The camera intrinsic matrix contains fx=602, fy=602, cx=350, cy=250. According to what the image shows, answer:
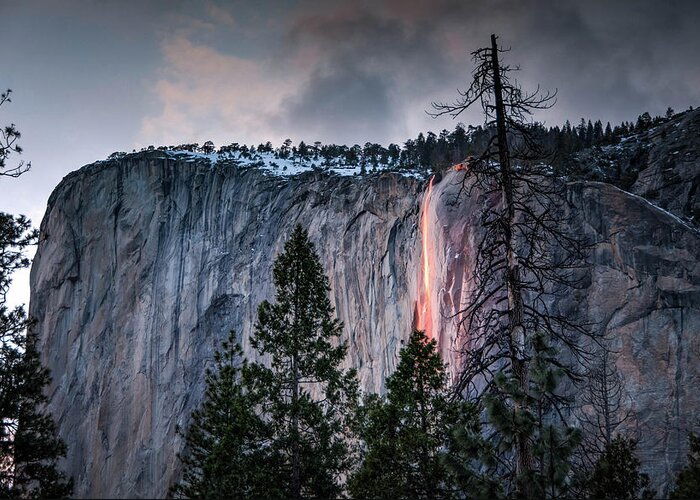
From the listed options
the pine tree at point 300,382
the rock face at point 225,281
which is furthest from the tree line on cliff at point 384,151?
the pine tree at point 300,382

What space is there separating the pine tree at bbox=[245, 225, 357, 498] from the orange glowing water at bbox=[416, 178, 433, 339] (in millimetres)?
20884

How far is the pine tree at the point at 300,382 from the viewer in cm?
1586

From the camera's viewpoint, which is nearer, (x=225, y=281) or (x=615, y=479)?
(x=615, y=479)

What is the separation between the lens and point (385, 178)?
52281 millimetres

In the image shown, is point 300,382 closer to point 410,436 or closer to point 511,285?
point 410,436

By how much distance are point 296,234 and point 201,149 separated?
251 ft

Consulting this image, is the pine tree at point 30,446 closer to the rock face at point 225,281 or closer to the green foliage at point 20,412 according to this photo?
the green foliage at point 20,412

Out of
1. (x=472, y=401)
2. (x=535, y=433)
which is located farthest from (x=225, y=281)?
(x=535, y=433)

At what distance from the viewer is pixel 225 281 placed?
2450 inches

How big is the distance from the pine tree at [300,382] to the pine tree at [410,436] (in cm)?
182

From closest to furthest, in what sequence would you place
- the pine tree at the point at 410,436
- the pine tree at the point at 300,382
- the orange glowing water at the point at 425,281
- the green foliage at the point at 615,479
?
the green foliage at the point at 615,479 → the pine tree at the point at 410,436 → the pine tree at the point at 300,382 → the orange glowing water at the point at 425,281

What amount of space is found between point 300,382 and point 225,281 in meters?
47.0

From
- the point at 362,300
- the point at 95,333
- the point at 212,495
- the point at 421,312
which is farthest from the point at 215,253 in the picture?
the point at 212,495

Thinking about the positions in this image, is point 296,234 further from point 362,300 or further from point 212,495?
point 362,300
